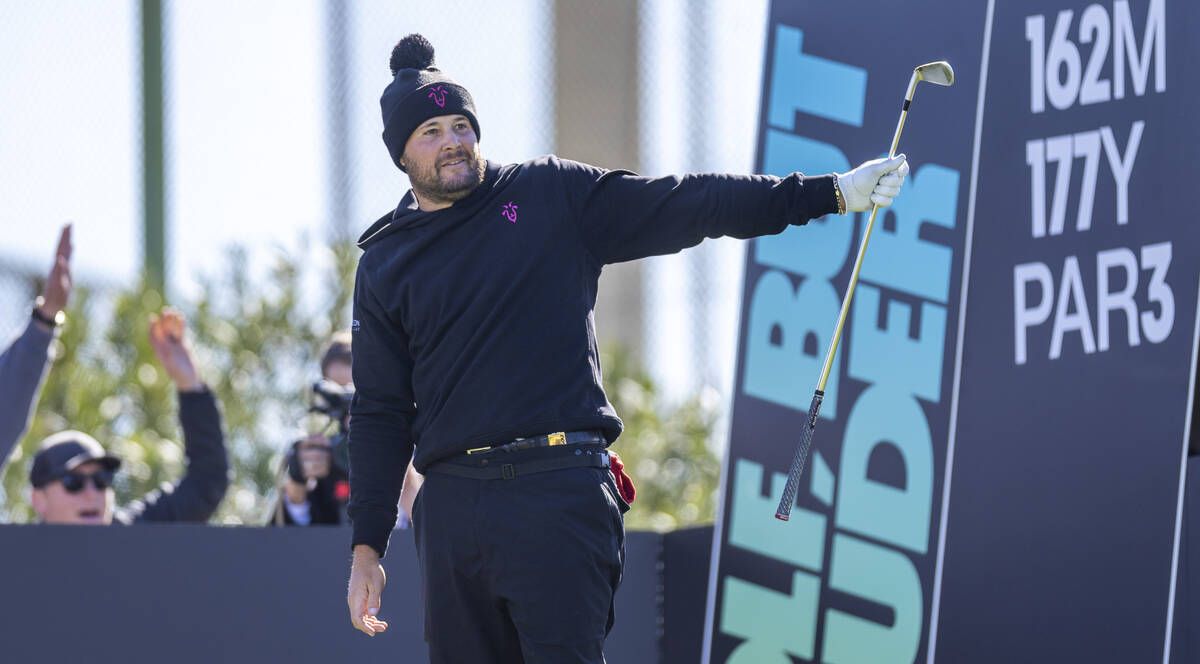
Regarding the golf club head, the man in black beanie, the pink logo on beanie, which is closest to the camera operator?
the man in black beanie

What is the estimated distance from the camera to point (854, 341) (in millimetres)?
4676

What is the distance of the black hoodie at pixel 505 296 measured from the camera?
305cm

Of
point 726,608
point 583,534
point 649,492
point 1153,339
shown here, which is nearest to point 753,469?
point 726,608

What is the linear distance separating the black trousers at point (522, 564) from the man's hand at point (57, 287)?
2.12 metres

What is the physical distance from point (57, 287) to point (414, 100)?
2059 mm

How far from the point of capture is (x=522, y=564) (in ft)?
9.67

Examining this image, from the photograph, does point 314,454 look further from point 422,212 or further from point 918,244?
point 918,244

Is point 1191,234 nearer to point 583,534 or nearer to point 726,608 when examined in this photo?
point 726,608

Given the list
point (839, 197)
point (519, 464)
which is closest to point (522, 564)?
point (519, 464)

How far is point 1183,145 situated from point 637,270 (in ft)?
17.1

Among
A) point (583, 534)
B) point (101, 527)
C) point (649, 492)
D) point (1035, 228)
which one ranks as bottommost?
point (649, 492)

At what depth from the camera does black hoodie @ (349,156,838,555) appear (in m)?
3.05

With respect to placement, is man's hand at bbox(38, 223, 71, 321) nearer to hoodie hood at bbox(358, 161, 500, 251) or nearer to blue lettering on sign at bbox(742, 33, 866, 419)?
hoodie hood at bbox(358, 161, 500, 251)

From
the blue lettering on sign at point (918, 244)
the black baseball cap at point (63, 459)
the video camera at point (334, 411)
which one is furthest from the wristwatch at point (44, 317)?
the blue lettering on sign at point (918, 244)
